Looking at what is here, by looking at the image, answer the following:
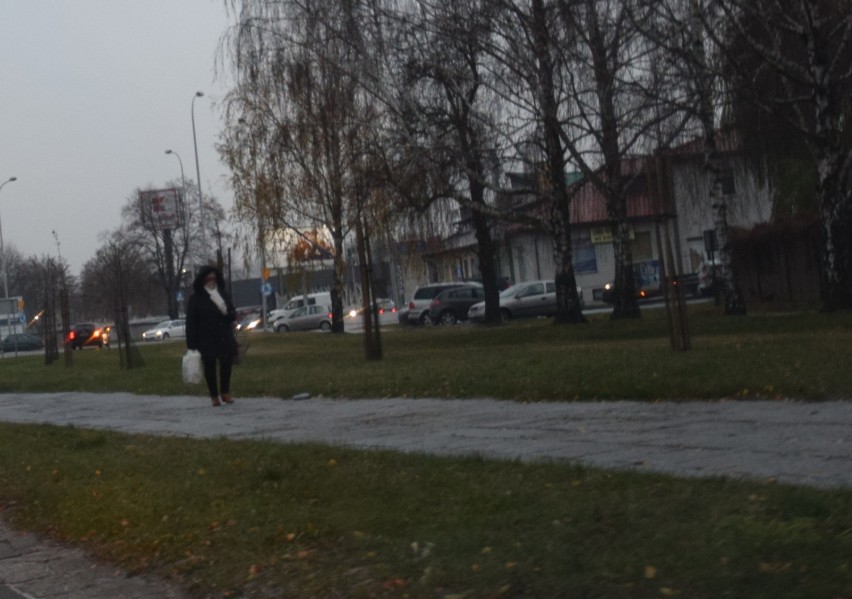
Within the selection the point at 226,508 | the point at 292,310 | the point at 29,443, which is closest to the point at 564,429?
the point at 226,508

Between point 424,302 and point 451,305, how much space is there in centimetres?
130

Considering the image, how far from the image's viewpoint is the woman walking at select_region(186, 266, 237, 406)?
1623 centimetres

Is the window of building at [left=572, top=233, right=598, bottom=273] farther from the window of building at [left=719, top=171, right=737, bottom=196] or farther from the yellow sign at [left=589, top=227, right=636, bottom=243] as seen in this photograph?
the window of building at [left=719, top=171, right=737, bottom=196]

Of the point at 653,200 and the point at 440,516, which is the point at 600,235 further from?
the point at 440,516

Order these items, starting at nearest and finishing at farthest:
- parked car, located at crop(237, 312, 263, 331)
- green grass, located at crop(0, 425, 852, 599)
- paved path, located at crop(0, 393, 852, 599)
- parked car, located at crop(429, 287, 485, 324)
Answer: green grass, located at crop(0, 425, 852, 599)
paved path, located at crop(0, 393, 852, 599)
parked car, located at crop(429, 287, 485, 324)
parked car, located at crop(237, 312, 263, 331)

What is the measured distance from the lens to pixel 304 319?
64.4 m

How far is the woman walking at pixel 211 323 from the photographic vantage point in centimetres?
1623

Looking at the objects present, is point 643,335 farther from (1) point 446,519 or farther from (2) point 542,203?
(1) point 446,519

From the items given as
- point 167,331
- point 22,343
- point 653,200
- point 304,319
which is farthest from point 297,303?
point 653,200

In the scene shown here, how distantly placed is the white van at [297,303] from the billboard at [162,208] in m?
20.9

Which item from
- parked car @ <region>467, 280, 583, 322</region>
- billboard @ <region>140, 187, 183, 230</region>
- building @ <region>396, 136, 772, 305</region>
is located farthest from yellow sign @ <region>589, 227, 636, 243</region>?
billboard @ <region>140, 187, 183, 230</region>

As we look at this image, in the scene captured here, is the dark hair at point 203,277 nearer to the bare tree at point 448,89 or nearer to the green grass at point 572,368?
the green grass at point 572,368

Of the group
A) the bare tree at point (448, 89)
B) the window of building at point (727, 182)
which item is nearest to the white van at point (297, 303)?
the window of building at point (727, 182)

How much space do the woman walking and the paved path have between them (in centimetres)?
67
